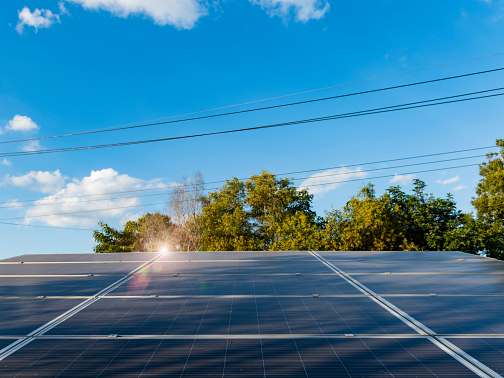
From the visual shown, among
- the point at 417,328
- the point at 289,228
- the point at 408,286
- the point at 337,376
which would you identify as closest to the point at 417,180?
the point at 289,228

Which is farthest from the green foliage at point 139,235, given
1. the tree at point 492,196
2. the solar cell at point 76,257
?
the tree at point 492,196

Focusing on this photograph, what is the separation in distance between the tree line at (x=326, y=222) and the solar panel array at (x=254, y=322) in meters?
15.5

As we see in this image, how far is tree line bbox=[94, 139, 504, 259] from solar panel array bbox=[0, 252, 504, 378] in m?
15.5

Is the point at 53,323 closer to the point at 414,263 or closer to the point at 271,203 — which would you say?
the point at 414,263

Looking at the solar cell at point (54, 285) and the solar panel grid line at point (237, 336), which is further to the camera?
the solar cell at point (54, 285)

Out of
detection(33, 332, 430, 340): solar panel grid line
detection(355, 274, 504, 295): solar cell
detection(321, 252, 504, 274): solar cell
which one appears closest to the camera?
detection(33, 332, 430, 340): solar panel grid line

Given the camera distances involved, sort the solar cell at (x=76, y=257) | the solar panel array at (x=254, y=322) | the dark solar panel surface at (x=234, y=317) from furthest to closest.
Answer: the solar cell at (x=76, y=257) < the dark solar panel surface at (x=234, y=317) < the solar panel array at (x=254, y=322)

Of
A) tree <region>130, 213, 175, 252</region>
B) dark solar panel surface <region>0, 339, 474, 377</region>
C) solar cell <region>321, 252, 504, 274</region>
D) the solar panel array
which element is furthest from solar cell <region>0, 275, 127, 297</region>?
tree <region>130, 213, 175, 252</region>

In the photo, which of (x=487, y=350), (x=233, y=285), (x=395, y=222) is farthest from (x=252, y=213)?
→ (x=487, y=350)

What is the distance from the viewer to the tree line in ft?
86.4

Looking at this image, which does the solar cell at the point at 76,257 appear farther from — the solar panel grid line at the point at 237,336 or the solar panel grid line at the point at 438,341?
the solar panel grid line at the point at 438,341

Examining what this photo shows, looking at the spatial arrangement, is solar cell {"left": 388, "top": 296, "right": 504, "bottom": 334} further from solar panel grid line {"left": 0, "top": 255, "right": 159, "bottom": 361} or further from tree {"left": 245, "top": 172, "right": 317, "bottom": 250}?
tree {"left": 245, "top": 172, "right": 317, "bottom": 250}

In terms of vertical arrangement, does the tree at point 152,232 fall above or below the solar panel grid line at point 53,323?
above

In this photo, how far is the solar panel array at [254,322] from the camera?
14.8 feet
